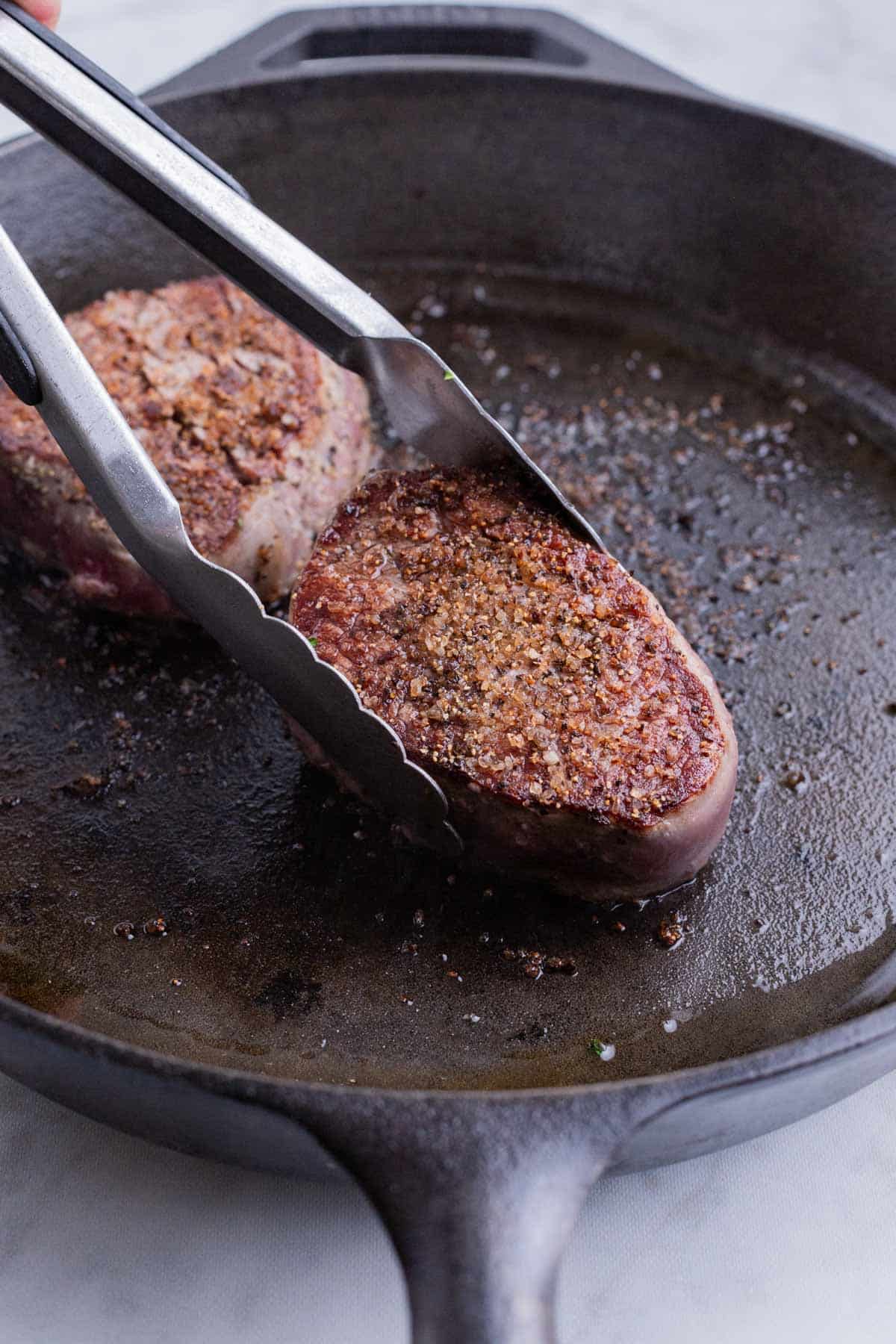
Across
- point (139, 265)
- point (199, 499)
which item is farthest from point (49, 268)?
point (199, 499)

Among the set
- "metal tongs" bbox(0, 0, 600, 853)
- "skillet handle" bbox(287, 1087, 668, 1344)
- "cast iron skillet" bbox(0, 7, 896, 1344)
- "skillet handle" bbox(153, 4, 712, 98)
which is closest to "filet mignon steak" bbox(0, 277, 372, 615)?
"cast iron skillet" bbox(0, 7, 896, 1344)

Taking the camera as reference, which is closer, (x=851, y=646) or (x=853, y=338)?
(x=851, y=646)

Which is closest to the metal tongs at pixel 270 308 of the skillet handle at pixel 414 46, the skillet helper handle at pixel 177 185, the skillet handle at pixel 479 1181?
the skillet helper handle at pixel 177 185

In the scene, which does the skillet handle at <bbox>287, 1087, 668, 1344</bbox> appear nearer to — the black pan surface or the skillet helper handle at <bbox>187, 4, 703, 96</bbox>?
the black pan surface

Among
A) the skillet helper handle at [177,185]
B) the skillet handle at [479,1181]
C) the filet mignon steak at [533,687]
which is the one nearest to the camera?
the skillet handle at [479,1181]

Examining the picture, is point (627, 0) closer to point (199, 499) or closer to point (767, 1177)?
point (199, 499)

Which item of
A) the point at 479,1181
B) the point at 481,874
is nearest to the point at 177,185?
the point at 481,874

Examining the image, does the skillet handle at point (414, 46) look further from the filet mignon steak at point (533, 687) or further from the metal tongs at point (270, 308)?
the filet mignon steak at point (533, 687)
